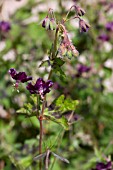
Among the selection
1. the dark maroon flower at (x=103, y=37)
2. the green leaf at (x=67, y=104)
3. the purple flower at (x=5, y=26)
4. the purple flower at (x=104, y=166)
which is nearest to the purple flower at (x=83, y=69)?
the dark maroon flower at (x=103, y=37)

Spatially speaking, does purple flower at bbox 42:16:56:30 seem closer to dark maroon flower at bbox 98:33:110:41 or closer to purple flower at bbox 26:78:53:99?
purple flower at bbox 26:78:53:99

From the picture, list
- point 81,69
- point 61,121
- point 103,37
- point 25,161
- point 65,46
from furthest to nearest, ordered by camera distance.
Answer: point 103,37 < point 81,69 < point 25,161 < point 61,121 < point 65,46

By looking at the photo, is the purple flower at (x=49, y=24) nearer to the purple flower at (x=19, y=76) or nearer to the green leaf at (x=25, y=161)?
the purple flower at (x=19, y=76)

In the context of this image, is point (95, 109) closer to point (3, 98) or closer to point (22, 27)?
point (3, 98)

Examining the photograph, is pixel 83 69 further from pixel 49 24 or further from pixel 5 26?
pixel 49 24

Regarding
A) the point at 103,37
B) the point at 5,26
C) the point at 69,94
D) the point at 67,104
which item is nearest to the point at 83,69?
the point at 69,94

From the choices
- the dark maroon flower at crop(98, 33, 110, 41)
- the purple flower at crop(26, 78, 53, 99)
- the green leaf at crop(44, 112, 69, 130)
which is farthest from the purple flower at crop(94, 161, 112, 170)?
the dark maroon flower at crop(98, 33, 110, 41)

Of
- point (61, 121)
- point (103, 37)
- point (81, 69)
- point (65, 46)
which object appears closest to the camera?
point (65, 46)

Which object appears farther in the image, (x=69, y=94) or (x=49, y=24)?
(x=69, y=94)

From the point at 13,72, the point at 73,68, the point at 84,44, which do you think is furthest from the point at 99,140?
the point at 13,72
